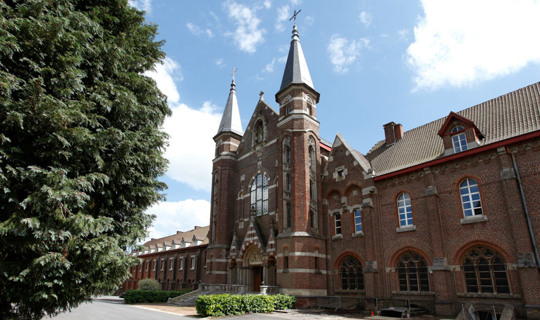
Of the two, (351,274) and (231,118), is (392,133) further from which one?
(231,118)

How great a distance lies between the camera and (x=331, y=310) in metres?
20.9

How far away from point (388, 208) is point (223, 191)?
15.4 m

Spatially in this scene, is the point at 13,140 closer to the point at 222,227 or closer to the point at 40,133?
the point at 40,133

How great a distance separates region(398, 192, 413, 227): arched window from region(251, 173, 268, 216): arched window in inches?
420

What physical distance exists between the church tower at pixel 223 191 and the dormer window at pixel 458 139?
19203mm

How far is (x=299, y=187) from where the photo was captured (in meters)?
23.9

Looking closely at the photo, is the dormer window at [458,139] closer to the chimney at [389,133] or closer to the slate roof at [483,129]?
the slate roof at [483,129]

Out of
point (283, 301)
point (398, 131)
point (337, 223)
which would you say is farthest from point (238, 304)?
point (398, 131)

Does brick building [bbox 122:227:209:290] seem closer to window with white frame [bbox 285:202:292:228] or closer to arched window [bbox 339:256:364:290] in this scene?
window with white frame [bbox 285:202:292:228]

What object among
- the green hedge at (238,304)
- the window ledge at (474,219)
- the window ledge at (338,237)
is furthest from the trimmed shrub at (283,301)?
the window ledge at (474,219)

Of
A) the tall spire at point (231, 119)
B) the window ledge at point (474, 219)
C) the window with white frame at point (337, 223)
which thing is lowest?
the window ledge at point (474, 219)

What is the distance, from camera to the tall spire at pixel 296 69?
27.5m

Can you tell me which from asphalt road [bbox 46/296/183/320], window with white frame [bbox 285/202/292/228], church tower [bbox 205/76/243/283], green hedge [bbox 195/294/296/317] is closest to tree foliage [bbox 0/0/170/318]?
asphalt road [bbox 46/296/183/320]

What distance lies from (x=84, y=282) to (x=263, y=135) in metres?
21.9
